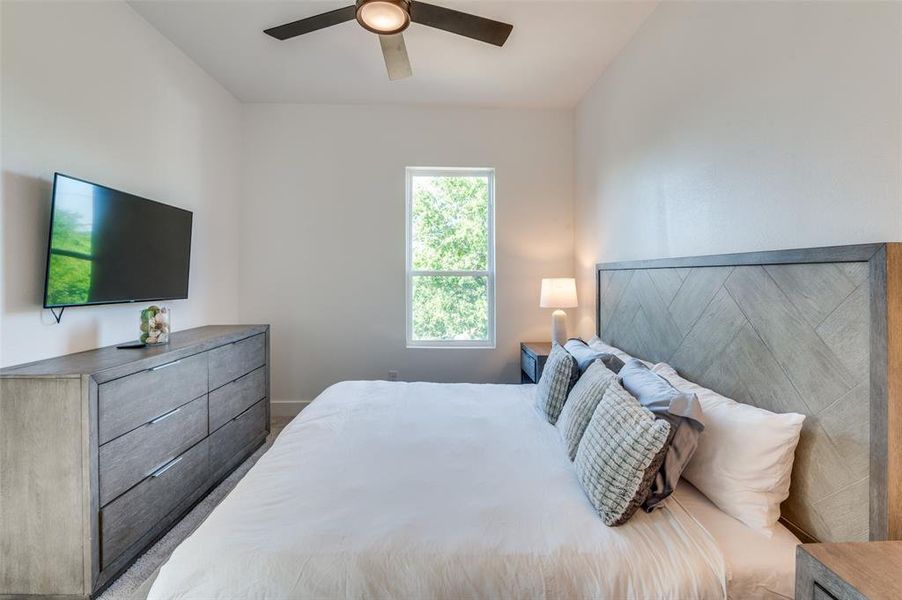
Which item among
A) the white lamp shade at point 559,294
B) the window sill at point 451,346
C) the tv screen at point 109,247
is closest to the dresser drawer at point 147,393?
the tv screen at point 109,247

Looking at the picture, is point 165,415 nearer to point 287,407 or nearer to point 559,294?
point 287,407

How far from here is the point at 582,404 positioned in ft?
5.18

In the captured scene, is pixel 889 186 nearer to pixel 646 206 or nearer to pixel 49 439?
pixel 646 206

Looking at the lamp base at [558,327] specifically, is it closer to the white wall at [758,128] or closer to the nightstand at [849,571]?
the white wall at [758,128]

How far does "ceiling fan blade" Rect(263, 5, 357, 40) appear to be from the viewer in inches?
→ 70.2

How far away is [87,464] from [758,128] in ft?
9.65

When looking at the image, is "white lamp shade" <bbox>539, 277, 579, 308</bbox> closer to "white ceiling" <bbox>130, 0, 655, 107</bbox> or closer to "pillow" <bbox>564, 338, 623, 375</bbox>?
"pillow" <bbox>564, 338, 623, 375</bbox>

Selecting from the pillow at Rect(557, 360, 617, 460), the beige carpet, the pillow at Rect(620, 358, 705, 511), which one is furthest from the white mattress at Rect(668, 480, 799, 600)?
the beige carpet

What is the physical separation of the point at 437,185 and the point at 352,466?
2.76m

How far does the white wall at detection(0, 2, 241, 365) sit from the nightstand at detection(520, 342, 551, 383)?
266 cm

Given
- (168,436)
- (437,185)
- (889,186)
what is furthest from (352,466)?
(437,185)

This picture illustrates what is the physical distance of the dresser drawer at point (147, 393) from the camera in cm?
Result: 158

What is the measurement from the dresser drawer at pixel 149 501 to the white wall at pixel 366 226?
1.36 m

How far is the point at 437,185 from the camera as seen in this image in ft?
11.7
